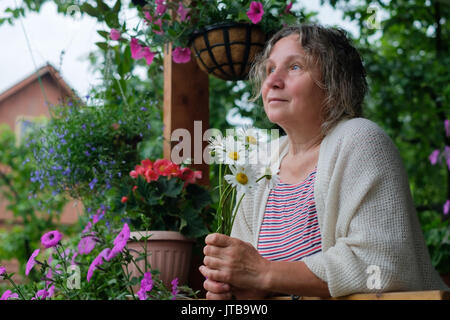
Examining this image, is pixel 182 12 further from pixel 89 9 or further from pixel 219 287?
pixel 219 287

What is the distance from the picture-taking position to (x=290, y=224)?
1252 mm

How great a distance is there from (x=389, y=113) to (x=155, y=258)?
272 centimetres

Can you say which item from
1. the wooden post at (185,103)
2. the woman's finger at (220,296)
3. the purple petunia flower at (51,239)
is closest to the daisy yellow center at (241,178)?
the woman's finger at (220,296)

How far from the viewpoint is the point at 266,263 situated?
0.98 metres

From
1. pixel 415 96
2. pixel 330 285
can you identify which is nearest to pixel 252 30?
pixel 330 285

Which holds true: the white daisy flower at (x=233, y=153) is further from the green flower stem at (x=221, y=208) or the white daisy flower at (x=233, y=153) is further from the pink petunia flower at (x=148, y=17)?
the pink petunia flower at (x=148, y=17)

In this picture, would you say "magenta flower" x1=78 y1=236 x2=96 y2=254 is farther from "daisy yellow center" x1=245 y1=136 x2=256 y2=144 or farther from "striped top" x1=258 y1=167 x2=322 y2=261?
"daisy yellow center" x1=245 y1=136 x2=256 y2=144

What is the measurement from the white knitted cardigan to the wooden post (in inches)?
30.4

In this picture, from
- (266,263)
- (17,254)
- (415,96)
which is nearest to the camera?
(266,263)

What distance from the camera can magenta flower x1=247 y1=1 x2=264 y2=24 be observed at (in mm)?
1544

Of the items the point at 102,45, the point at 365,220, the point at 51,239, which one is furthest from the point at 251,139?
the point at 102,45

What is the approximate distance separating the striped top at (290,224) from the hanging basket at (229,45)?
1.69ft

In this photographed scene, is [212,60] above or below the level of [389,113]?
below
